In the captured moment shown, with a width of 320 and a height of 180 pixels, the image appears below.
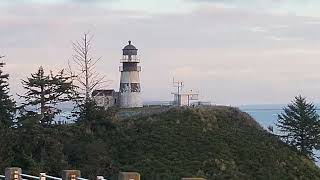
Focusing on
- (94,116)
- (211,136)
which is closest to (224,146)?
(211,136)

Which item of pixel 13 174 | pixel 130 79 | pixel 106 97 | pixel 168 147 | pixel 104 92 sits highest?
pixel 130 79

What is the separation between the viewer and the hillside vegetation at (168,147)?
35969 mm

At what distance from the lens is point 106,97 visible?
54156 mm

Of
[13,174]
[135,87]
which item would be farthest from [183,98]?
[13,174]

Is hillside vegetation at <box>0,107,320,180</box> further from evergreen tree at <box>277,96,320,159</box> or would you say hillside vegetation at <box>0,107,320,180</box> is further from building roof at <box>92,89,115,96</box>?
building roof at <box>92,89,115,96</box>

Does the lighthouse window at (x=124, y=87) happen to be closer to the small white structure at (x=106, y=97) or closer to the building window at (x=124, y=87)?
the building window at (x=124, y=87)

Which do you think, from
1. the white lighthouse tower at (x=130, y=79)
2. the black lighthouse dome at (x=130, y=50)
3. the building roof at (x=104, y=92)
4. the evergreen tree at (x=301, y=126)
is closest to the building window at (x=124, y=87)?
the white lighthouse tower at (x=130, y=79)

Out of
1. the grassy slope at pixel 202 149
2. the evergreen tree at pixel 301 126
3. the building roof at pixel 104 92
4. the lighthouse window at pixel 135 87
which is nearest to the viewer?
the grassy slope at pixel 202 149

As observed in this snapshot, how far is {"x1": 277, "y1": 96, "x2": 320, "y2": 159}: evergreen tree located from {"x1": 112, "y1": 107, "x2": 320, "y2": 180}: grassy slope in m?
1.45

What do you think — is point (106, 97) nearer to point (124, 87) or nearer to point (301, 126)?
point (124, 87)

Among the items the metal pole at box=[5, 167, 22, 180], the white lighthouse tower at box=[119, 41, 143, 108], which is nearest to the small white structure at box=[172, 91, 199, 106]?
the white lighthouse tower at box=[119, 41, 143, 108]

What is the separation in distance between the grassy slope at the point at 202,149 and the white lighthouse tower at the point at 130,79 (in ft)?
18.4

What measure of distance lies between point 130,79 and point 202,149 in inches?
534

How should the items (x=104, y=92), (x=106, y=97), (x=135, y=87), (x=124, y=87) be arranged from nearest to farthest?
(x=106, y=97) < (x=104, y=92) < (x=135, y=87) < (x=124, y=87)
